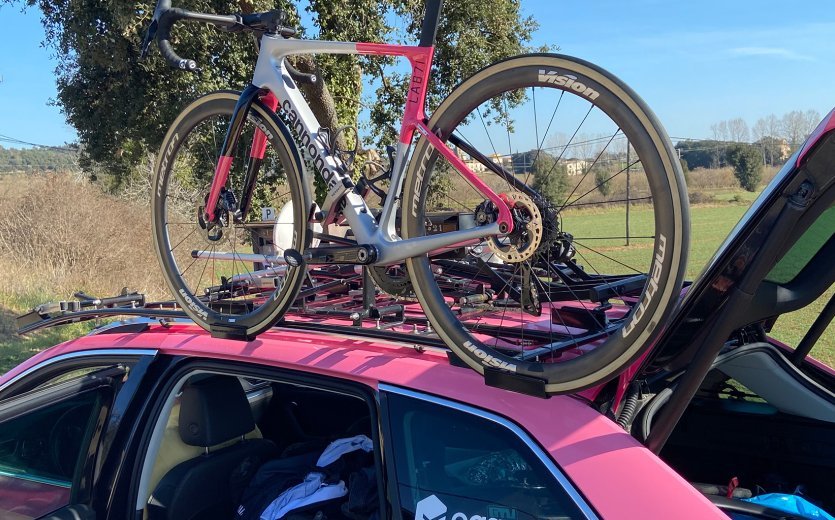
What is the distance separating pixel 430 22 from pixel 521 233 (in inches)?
32.0

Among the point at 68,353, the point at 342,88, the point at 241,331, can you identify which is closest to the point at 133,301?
the point at 68,353

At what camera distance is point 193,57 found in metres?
10.5

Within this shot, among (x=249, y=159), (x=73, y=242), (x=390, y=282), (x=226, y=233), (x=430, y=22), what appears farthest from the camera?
(x=73, y=242)

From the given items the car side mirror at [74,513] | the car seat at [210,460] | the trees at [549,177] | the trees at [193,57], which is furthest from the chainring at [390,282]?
the trees at [193,57]

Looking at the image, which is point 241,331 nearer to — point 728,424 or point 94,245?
point 728,424

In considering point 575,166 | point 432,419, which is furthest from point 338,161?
point 432,419

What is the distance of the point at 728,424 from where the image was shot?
101 inches

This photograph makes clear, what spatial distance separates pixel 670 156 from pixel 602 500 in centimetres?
77

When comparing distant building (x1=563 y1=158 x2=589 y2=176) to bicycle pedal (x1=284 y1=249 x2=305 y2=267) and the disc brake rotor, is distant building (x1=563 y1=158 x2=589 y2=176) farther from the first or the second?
bicycle pedal (x1=284 y1=249 x2=305 y2=267)

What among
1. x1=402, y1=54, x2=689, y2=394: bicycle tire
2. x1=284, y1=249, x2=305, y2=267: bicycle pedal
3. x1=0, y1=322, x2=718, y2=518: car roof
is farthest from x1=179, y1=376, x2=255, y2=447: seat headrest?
x1=402, y1=54, x2=689, y2=394: bicycle tire

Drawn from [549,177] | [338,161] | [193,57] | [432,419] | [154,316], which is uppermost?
[193,57]

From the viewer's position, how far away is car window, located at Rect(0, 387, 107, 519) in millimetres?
2359

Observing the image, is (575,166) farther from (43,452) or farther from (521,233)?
(43,452)

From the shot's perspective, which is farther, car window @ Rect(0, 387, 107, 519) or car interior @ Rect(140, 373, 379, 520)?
car window @ Rect(0, 387, 107, 519)
